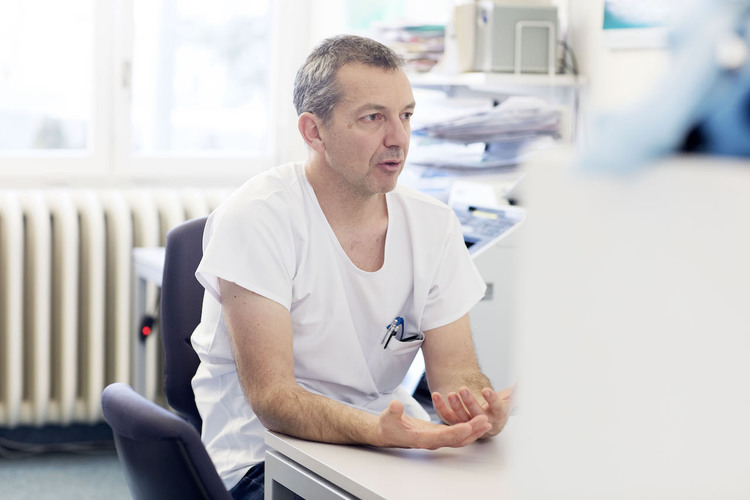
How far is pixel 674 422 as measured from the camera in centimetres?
53

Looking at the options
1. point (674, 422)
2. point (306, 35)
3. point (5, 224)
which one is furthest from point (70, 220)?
point (674, 422)

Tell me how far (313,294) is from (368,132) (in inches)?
13.0

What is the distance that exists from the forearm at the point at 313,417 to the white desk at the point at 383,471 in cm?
2

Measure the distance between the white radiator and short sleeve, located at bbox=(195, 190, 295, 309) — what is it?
1.53 meters

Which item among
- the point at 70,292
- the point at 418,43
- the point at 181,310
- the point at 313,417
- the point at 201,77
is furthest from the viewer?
the point at 201,77

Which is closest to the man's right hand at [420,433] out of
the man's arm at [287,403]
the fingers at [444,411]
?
the man's arm at [287,403]

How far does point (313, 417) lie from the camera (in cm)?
136

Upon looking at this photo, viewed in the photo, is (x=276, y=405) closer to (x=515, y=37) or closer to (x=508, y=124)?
(x=508, y=124)

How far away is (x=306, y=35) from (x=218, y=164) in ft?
2.05

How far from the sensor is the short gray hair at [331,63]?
1729mm

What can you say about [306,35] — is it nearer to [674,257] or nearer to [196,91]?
[196,91]

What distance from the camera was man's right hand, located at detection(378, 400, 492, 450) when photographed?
4.13ft

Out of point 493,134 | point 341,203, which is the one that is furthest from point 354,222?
point 493,134

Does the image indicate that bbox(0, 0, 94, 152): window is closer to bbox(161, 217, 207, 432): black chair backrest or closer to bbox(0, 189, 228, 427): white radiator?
bbox(0, 189, 228, 427): white radiator
